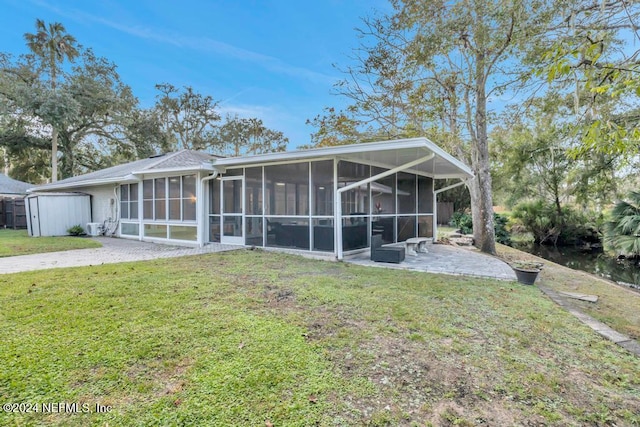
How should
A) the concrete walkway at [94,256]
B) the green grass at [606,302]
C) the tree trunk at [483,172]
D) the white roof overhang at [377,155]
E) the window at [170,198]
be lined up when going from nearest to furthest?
the green grass at [606,302] → the white roof overhang at [377,155] → the concrete walkway at [94,256] → the tree trunk at [483,172] → the window at [170,198]

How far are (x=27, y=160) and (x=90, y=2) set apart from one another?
15581 millimetres

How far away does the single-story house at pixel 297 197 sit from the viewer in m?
7.52

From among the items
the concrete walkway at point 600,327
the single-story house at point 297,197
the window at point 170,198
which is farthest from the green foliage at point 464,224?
the window at point 170,198

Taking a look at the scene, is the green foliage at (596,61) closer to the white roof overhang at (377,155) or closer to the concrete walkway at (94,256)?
the white roof overhang at (377,155)

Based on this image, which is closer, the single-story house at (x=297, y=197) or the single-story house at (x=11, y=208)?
the single-story house at (x=297, y=197)

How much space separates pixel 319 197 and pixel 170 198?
18.3 ft

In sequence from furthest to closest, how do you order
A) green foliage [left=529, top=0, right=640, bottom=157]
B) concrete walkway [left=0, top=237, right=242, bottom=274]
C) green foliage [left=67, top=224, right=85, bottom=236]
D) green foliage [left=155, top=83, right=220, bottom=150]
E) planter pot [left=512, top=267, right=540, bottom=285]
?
green foliage [left=155, top=83, right=220, bottom=150] → green foliage [left=67, top=224, right=85, bottom=236] → concrete walkway [left=0, top=237, right=242, bottom=274] → planter pot [left=512, top=267, right=540, bottom=285] → green foliage [left=529, top=0, right=640, bottom=157]

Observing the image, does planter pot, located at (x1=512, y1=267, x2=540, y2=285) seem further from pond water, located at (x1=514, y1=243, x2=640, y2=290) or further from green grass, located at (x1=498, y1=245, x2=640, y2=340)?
pond water, located at (x1=514, y1=243, x2=640, y2=290)

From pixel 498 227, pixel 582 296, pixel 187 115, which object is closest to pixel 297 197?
pixel 582 296

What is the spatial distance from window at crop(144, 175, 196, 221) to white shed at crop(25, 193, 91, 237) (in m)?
4.61

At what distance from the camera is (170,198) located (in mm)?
10297

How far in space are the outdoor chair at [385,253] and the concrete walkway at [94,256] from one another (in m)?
4.00

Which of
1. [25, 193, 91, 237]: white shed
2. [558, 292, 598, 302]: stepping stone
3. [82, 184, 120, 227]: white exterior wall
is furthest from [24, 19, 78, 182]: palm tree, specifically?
[558, 292, 598, 302]: stepping stone

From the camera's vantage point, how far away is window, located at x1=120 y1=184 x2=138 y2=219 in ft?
37.9
